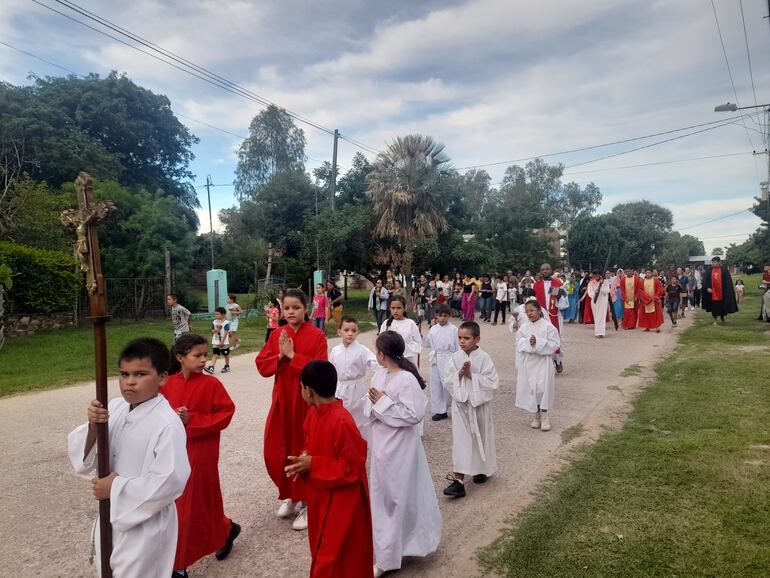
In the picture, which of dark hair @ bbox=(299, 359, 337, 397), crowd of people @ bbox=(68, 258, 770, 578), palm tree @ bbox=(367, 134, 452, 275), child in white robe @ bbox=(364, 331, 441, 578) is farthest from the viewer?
palm tree @ bbox=(367, 134, 452, 275)

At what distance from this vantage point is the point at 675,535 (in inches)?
153

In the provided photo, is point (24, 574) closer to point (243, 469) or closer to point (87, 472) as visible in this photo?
point (87, 472)

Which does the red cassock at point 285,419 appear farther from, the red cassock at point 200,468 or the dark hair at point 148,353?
the dark hair at point 148,353

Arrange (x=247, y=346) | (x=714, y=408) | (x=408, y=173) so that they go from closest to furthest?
1. (x=714, y=408)
2. (x=247, y=346)
3. (x=408, y=173)

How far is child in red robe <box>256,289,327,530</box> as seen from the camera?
4219 millimetres

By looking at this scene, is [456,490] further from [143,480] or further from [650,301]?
[650,301]

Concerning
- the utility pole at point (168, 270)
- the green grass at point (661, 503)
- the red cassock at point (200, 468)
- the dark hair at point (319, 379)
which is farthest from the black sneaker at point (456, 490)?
the utility pole at point (168, 270)

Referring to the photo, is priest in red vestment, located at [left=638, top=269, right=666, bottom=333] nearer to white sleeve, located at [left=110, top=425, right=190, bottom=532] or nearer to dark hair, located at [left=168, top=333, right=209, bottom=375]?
dark hair, located at [left=168, top=333, right=209, bottom=375]

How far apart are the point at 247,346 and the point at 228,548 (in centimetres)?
1089

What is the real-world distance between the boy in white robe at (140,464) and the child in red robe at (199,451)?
715 mm

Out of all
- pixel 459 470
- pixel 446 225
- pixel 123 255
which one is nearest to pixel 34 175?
pixel 123 255

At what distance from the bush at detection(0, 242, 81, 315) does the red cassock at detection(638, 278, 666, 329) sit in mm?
Result: 17347

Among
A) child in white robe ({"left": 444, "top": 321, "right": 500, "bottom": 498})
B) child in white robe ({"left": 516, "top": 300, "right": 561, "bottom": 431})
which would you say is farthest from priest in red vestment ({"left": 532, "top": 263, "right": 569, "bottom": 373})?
child in white robe ({"left": 444, "top": 321, "right": 500, "bottom": 498})

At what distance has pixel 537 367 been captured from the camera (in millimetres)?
6902
